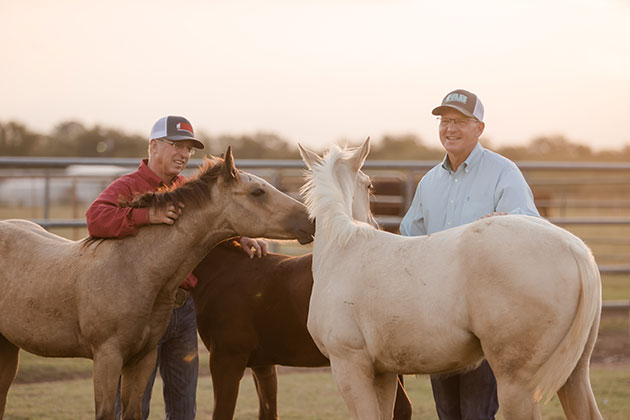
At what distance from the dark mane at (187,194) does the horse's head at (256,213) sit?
4cm

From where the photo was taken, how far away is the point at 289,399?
534cm

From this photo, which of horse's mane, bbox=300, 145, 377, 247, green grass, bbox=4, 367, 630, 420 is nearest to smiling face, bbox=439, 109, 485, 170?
horse's mane, bbox=300, 145, 377, 247

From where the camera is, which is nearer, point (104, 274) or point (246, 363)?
point (104, 274)

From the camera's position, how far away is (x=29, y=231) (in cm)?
373

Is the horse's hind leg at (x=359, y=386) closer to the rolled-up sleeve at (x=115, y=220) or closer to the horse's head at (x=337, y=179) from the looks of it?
the horse's head at (x=337, y=179)

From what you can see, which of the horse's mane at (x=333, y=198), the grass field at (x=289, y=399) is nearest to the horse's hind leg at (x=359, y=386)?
the horse's mane at (x=333, y=198)

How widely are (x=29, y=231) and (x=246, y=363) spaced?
142 centimetres

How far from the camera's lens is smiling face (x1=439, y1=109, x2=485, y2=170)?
3518 millimetres

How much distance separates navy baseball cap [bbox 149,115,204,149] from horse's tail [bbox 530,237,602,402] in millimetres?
2180

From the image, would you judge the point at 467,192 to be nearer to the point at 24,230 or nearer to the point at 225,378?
the point at 225,378

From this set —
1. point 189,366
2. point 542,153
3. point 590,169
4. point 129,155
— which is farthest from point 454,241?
point 542,153

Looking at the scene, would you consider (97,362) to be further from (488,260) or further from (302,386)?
(302,386)

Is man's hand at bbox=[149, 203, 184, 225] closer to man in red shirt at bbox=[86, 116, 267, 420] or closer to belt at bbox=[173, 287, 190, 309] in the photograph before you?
man in red shirt at bbox=[86, 116, 267, 420]

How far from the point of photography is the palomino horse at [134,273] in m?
3.28
